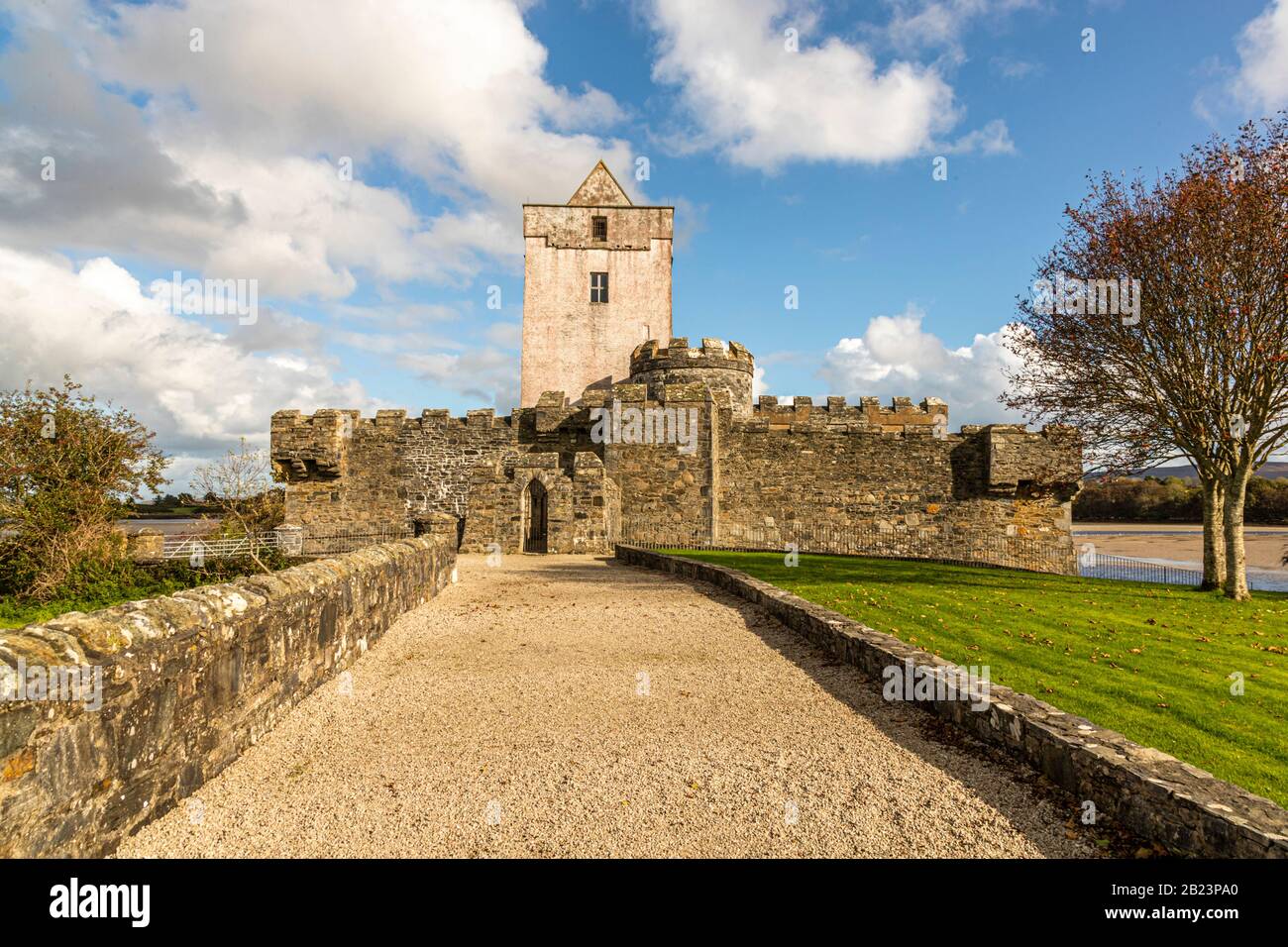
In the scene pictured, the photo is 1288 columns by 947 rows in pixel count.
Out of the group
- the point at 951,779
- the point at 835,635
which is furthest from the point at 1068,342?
the point at 951,779

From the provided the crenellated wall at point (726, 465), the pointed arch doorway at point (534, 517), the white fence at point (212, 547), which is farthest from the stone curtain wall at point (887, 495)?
the white fence at point (212, 547)

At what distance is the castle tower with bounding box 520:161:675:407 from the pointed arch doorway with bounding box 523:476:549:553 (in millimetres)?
12781

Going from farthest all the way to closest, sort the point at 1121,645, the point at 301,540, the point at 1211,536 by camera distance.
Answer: the point at 301,540 → the point at 1211,536 → the point at 1121,645

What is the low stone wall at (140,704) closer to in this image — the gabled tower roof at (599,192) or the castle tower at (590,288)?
the castle tower at (590,288)

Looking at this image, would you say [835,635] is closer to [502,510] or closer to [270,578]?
[270,578]

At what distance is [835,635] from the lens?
7891 millimetres

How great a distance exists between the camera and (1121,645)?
27.0 ft

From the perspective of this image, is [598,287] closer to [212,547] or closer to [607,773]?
[212,547]

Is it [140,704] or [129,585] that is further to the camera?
[129,585]

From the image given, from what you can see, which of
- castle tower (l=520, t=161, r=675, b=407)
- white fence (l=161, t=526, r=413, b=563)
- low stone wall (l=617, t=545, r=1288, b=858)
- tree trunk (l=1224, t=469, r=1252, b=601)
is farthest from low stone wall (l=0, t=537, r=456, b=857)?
castle tower (l=520, t=161, r=675, b=407)

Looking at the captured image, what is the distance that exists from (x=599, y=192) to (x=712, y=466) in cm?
2061

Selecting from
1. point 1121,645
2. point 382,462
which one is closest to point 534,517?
point 382,462

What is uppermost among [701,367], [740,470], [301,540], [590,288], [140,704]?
[590,288]

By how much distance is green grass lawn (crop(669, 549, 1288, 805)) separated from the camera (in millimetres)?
5164
